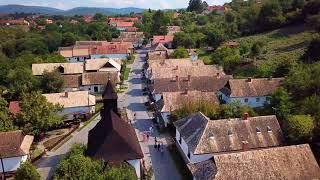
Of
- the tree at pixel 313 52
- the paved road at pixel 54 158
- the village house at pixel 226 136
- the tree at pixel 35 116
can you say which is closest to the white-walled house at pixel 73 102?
the paved road at pixel 54 158

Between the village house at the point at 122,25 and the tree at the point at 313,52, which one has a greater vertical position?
the tree at the point at 313,52

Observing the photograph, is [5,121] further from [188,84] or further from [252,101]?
[252,101]

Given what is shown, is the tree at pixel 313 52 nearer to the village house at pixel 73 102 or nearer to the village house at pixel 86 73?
the village house at pixel 86 73

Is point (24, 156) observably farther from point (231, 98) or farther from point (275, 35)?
point (275, 35)

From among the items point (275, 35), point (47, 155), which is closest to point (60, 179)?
point (47, 155)

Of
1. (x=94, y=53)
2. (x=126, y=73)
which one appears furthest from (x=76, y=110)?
(x=94, y=53)
